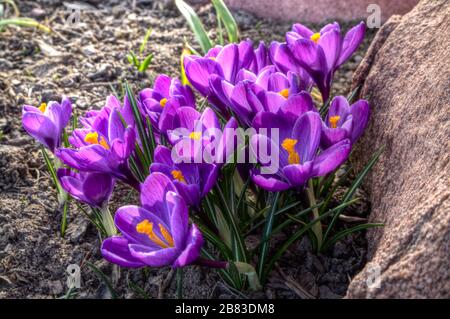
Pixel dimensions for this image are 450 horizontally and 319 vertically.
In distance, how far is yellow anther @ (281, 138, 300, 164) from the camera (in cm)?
160

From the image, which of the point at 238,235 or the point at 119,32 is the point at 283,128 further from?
the point at 119,32

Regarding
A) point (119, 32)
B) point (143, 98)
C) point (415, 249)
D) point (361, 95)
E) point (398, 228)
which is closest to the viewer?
point (415, 249)

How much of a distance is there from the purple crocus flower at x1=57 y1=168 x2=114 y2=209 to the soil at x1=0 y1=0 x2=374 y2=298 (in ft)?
0.58

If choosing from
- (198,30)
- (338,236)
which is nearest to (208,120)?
(338,236)

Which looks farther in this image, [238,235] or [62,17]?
[62,17]

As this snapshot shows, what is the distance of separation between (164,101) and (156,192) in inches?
12.9

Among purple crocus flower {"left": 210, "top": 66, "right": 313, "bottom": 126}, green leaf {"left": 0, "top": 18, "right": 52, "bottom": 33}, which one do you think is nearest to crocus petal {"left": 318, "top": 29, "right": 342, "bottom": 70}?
purple crocus flower {"left": 210, "top": 66, "right": 313, "bottom": 126}

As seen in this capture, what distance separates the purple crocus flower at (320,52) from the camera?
6.26 ft

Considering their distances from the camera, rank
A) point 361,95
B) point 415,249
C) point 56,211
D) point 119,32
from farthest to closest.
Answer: point 119,32, point 361,95, point 56,211, point 415,249

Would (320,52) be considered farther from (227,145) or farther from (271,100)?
(227,145)

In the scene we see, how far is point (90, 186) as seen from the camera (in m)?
1.70

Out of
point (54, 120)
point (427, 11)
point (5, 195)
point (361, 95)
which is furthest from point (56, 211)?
point (427, 11)

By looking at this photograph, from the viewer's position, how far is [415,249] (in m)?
1.44

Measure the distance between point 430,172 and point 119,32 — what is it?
1.81 metres
